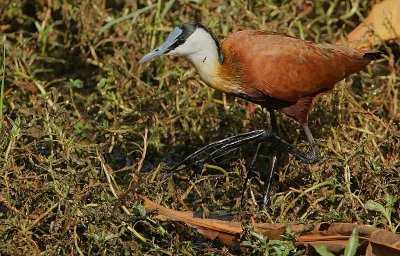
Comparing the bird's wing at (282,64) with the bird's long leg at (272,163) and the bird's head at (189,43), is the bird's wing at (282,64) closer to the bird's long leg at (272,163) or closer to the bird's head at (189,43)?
the bird's head at (189,43)

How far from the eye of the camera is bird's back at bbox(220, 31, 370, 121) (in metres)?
4.88

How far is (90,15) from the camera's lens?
6398 millimetres

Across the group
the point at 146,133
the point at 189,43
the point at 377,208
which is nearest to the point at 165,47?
the point at 189,43

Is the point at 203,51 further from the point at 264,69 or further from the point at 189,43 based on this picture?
the point at 264,69

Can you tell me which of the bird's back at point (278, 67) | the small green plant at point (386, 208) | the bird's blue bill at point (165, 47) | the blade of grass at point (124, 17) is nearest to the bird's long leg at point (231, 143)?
the bird's back at point (278, 67)

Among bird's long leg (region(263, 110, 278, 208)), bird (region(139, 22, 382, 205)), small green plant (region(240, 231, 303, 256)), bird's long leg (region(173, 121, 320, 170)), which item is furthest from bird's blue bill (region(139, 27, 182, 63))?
small green plant (region(240, 231, 303, 256))

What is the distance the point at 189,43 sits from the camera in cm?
489

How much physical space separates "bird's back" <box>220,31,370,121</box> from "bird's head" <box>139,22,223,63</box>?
0.40 ft

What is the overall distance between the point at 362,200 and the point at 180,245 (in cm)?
103

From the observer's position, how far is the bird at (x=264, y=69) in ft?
16.0

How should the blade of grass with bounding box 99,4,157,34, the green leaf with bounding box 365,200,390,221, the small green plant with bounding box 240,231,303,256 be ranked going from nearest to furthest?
1. the small green plant with bounding box 240,231,303,256
2. the green leaf with bounding box 365,200,390,221
3. the blade of grass with bounding box 99,4,157,34

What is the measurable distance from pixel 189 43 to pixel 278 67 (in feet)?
1.63

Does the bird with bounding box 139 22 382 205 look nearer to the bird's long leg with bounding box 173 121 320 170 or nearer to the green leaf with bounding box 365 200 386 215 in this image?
the bird's long leg with bounding box 173 121 320 170

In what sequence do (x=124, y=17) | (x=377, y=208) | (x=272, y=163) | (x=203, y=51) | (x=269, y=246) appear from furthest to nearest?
1. (x=124, y=17)
2. (x=272, y=163)
3. (x=203, y=51)
4. (x=377, y=208)
5. (x=269, y=246)
